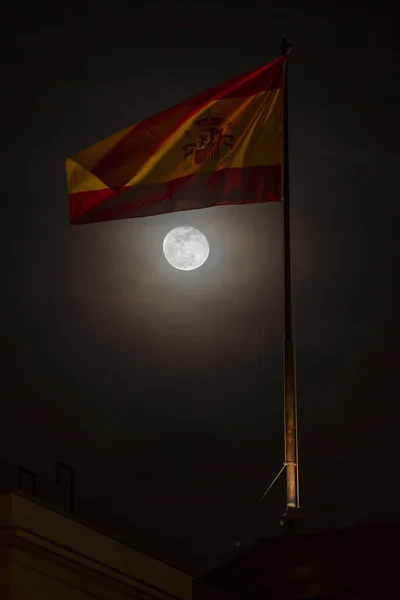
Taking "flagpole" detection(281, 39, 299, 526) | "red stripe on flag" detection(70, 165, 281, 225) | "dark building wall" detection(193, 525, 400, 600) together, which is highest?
"red stripe on flag" detection(70, 165, 281, 225)

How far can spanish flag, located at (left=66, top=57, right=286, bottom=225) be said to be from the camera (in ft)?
66.1

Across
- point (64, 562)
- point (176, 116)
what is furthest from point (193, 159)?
point (64, 562)

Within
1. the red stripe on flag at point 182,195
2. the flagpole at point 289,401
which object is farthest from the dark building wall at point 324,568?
the red stripe on flag at point 182,195

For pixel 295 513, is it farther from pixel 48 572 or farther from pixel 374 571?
pixel 48 572

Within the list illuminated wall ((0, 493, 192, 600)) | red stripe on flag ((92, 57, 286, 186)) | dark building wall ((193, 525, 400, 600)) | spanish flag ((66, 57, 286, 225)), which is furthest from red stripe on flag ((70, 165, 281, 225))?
dark building wall ((193, 525, 400, 600))

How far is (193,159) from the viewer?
20.5 metres

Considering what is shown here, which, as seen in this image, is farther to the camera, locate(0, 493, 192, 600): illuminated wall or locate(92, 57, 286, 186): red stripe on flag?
locate(92, 57, 286, 186): red stripe on flag

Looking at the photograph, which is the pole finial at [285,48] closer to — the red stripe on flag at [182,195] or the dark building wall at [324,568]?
the red stripe on flag at [182,195]

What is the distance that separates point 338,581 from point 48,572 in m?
5.48

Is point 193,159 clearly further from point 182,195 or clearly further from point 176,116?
point 176,116

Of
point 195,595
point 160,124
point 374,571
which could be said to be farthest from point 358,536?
point 160,124

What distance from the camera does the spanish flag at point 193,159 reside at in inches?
794

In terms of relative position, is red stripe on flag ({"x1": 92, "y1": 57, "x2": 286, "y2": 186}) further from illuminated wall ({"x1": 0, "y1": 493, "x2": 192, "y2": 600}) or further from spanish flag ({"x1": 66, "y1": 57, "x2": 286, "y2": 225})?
illuminated wall ({"x1": 0, "y1": 493, "x2": 192, "y2": 600})

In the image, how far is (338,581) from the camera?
18.2 metres
